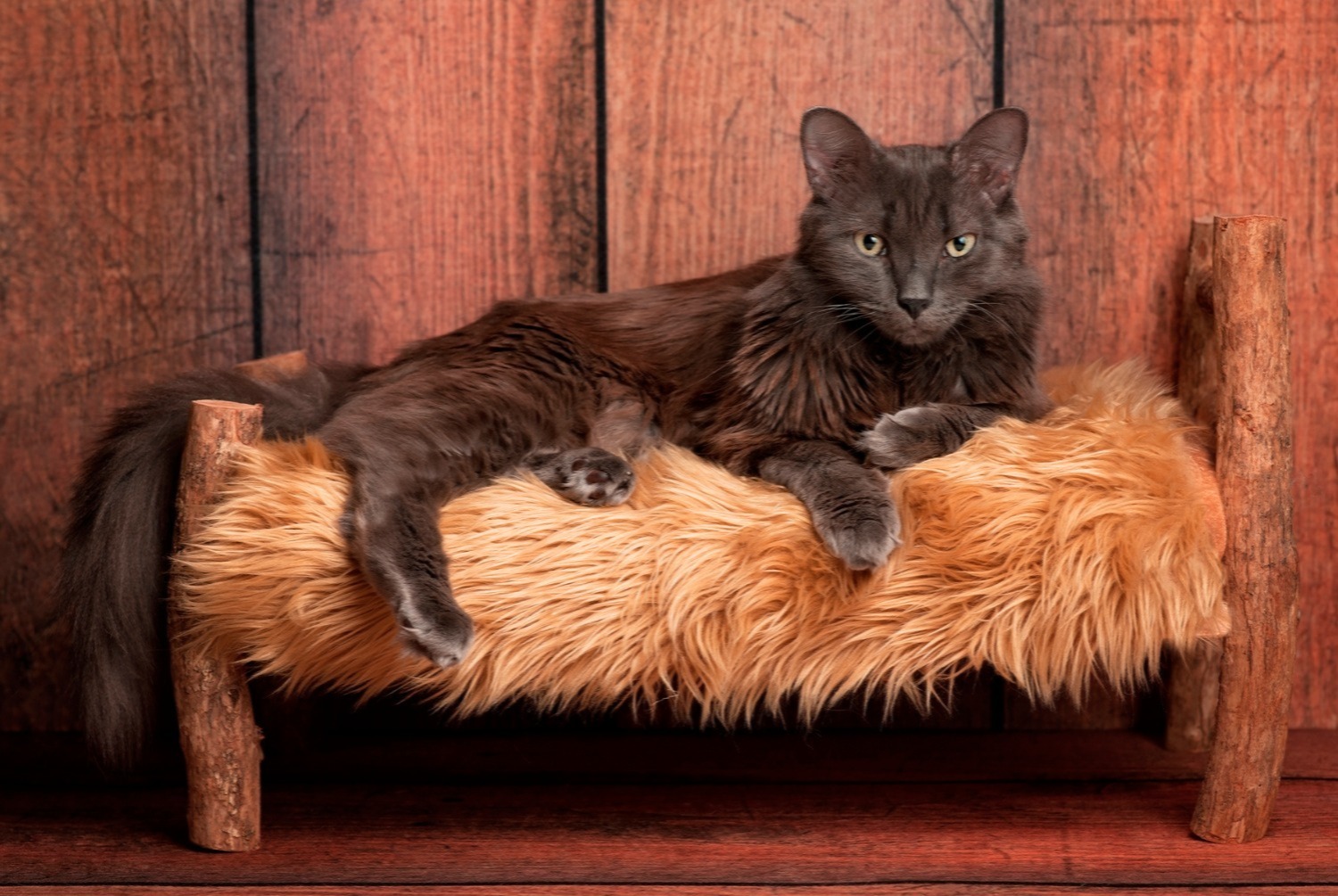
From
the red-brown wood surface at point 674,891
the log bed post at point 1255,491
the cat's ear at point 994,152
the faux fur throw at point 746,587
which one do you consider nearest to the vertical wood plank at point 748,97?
the cat's ear at point 994,152

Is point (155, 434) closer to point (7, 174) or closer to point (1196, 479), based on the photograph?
point (7, 174)

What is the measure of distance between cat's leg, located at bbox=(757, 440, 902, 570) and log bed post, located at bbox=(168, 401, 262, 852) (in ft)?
1.81

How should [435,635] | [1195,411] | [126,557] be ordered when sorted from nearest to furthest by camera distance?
[435,635] < [126,557] < [1195,411]

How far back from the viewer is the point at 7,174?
1.70 metres

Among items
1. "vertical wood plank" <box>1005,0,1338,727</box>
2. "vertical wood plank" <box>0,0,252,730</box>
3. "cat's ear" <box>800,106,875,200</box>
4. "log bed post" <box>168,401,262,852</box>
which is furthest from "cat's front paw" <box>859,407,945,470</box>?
"vertical wood plank" <box>0,0,252,730</box>

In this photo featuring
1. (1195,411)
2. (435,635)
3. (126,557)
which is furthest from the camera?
(1195,411)

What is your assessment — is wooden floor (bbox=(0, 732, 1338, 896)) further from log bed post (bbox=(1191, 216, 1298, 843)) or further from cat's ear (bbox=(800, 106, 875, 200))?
cat's ear (bbox=(800, 106, 875, 200))

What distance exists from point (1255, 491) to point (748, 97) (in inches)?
33.1

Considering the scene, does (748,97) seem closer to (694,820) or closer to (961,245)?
(961,245)

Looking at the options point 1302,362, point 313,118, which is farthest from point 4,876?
point 1302,362

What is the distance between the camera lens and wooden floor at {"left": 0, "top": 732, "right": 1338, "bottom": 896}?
49.4 inches

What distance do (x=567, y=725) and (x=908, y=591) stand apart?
2.47 feet

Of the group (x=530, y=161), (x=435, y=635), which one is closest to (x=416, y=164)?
(x=530, y=161)

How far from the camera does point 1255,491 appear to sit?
1.27m
